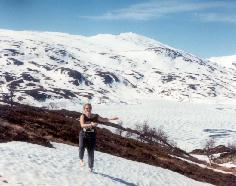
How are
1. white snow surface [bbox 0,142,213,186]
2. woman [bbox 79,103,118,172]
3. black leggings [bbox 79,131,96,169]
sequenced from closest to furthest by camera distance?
1. white snow surface [bbox 0,142,213,186]
2. woman [bbox 79,103,118,172]
3. black leggings [bbox 79,131,96,169]

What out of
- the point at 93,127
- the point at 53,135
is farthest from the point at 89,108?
the point at 53,135

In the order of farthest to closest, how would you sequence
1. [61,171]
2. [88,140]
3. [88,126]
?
1. [61,171]
2. [88,140]
3. [88,126]

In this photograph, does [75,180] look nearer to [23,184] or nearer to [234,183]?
[23,184]

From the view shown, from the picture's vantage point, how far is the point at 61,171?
69.4 feet

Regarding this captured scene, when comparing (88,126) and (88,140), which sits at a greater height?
(88,126)

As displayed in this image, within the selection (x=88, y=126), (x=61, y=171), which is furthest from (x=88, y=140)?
(x=61, y=171)

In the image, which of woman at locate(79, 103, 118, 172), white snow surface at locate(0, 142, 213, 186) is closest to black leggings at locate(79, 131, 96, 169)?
woman at locate(79, 103, 118, 172)

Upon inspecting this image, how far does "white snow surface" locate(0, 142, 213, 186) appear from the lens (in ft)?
61.8

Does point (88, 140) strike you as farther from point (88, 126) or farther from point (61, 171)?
point (61, 171)

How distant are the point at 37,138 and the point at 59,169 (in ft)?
34.0

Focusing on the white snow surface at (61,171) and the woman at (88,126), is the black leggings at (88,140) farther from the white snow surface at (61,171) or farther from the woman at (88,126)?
the white snow surface at (61,171)

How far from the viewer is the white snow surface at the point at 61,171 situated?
741 inches

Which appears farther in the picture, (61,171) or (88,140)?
(61,171)

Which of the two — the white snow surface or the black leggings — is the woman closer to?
the black leggings
